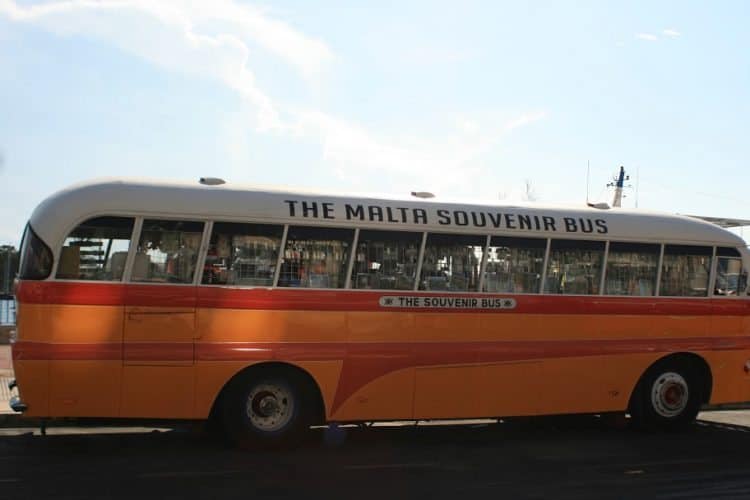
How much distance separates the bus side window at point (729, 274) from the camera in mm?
11648

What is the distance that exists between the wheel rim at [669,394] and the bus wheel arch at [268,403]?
4.67 m

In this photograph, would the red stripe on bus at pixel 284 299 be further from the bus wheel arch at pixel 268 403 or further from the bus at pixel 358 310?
the bus wheel arch at pixel 268 403

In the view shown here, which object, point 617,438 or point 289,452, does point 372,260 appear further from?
point 617,438

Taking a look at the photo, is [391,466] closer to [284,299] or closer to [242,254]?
[284,299]

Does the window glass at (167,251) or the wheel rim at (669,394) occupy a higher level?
the window glass at (167,251)

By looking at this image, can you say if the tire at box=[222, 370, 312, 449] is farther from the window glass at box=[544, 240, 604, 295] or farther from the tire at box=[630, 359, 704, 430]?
the tire at box=[630, 359, 704, 430]

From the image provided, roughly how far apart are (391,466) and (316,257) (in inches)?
97.0

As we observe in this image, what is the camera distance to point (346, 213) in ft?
32.0

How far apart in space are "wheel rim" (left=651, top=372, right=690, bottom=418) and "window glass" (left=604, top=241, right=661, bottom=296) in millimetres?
1231

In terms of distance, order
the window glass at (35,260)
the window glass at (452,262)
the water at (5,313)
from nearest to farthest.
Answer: the window glass at (35,260)
the window glass at (452,262)
the water at (5,313)

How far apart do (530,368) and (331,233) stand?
10.00 feet

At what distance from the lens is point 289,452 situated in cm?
951

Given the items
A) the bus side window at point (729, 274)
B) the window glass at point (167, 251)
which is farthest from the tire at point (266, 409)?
the bus side window at point (729, 274)

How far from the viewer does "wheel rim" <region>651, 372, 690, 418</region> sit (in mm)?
11336
